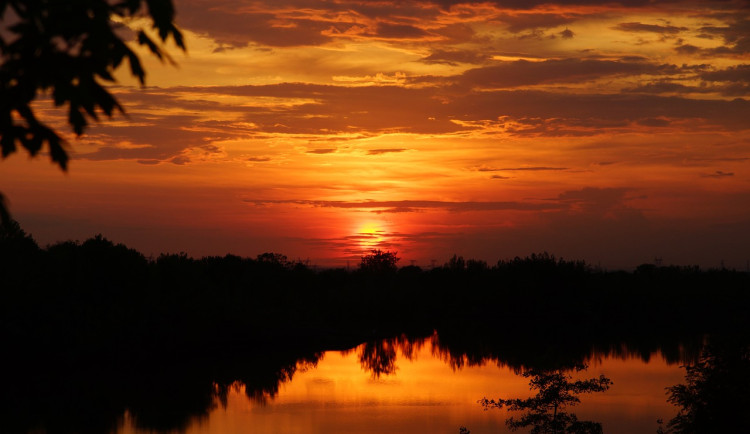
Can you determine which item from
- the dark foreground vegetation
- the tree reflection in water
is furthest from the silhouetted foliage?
the tree reflection in water

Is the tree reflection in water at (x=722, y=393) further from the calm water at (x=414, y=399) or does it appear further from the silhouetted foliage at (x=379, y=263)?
the silhouetted foliage at (x=379, y=263)

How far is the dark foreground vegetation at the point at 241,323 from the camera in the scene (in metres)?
42.9

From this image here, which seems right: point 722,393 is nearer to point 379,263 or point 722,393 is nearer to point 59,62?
point 59,62

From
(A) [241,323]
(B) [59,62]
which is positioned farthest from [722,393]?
(A) [241,323]

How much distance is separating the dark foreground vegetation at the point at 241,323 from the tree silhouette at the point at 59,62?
1876 centimetres

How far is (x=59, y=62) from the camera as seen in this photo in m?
3.52

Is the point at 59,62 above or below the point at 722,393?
above

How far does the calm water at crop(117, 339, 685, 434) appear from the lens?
32875mm

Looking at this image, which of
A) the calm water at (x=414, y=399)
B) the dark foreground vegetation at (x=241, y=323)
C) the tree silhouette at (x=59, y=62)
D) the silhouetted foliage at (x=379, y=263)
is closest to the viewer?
the tree silhouette at (x=59, y=62)

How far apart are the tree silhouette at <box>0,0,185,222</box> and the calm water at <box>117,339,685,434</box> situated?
2914cm

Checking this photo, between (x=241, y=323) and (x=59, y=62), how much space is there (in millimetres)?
61816

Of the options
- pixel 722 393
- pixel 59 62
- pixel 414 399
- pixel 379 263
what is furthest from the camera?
pixel 379 263

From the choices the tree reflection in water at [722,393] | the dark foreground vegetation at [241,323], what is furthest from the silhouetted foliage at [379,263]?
the tree reflection in water at [722,393]

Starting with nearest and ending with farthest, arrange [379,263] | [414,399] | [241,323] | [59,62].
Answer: [59,62] → [414,399] → [241,323] → [379,263]
